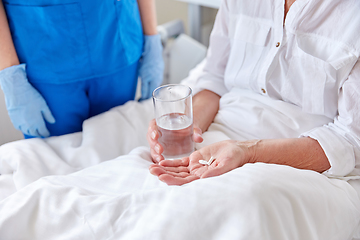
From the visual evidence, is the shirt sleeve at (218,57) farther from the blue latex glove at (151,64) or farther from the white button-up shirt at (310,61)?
the blue latex glove at (151,64)

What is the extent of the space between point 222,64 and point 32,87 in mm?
679

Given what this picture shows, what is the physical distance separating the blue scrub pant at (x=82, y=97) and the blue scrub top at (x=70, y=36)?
1.7 inches

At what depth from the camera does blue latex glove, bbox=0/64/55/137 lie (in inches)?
44.9

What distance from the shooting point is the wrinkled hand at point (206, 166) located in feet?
2.71

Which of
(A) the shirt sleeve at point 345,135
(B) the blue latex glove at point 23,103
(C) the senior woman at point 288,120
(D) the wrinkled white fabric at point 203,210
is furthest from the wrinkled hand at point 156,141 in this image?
(B) the blue latex glove at point 23,103

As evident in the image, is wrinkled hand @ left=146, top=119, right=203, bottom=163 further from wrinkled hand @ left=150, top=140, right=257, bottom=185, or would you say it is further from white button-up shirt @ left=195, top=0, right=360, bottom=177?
white button-up shirt @ left=195, top=0, right=360, bottom=177

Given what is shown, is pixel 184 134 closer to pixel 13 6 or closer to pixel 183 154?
pixel 183 154

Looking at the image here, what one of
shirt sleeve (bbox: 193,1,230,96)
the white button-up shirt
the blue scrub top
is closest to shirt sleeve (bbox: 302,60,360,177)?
the white button-up shirt

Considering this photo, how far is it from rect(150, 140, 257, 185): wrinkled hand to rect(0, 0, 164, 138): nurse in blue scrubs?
54cm

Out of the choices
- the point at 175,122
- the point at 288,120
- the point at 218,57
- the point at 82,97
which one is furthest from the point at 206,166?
the point at 82,97

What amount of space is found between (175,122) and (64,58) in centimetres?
52

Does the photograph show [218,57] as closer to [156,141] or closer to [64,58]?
[156,141]

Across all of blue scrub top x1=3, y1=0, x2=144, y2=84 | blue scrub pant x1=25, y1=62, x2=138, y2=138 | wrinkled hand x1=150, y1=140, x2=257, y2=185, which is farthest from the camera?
blue scrub pant x1=25, y1=62, x2=138, y2=138

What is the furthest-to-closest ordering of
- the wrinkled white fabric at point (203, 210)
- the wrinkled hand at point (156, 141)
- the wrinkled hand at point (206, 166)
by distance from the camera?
the wrinkled hand at point (156, 141)
the wrinkled hand at point (206, 166)
the wrinkled white fabric at point (203, 210)
